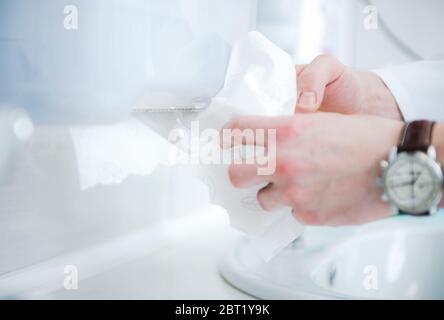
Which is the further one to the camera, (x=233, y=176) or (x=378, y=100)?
(x=378, y=100)

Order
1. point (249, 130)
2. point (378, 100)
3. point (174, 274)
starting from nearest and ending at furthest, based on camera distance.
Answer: point (249, 130) < point (174, 274) < point (378, 100)

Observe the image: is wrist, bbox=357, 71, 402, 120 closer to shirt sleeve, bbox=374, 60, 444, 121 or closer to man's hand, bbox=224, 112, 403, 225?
shirt sleeve, bbox=374, 60, 444, 121

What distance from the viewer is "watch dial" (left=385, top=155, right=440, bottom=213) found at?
1.14ft

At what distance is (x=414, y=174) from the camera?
1.16ft

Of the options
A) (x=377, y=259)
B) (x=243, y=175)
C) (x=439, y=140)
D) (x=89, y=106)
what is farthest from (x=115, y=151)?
(x=377, y=259)

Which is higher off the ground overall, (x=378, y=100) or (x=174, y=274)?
(x=378, y=100)

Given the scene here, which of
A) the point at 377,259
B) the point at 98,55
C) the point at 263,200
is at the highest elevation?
the point at 98,55

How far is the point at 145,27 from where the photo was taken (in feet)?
1.36

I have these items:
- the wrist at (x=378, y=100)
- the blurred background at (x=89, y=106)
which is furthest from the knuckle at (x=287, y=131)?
the wrist at (x=378, y=100)

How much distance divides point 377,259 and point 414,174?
1.09ft

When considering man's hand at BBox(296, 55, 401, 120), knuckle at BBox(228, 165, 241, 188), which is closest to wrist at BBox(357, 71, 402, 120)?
man's hand at BBox(296, 55, 401, 120)

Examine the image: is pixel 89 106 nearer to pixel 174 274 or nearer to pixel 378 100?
pixel 174 274

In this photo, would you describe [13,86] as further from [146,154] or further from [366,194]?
[366,194]
